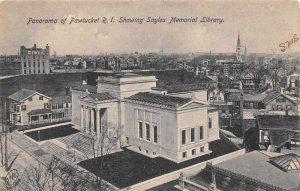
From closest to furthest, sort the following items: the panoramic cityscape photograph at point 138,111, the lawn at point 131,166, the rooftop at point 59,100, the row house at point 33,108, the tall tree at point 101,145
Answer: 1. the panoramic cityscape photograph at point 138,111
2. the lawn at point 131,166
3. the tall tree at point 101,145
4. the row house at point 33,108
5. the rooftop at point 59,100

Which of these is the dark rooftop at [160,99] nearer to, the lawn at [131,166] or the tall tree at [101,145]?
the tall tree at [101,145]

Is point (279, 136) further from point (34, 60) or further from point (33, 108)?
point (33, 108)

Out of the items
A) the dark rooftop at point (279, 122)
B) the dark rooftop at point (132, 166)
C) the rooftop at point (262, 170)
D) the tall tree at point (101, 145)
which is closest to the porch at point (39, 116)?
the tall tree at point (101, 145)

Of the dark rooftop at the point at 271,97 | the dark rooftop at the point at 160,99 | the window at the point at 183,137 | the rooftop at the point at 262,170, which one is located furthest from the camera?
the dark rooftop at the point at 271,97

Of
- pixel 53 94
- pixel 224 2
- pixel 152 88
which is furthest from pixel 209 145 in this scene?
pixel 53 94

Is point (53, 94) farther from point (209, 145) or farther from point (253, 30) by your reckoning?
point (253, 30)

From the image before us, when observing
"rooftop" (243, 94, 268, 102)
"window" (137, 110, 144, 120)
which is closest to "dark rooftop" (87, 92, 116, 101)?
"window" (137, 110, 144, 120)

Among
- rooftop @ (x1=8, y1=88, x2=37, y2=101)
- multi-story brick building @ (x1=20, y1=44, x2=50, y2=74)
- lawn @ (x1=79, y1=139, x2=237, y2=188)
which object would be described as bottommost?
lawn @ (x1=79, y1=139, x2=237, y2=188)

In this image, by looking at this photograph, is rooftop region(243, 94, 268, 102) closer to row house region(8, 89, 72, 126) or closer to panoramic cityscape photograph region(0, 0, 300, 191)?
panoramic cityscape photograph region(0, 0, 300, 191)
